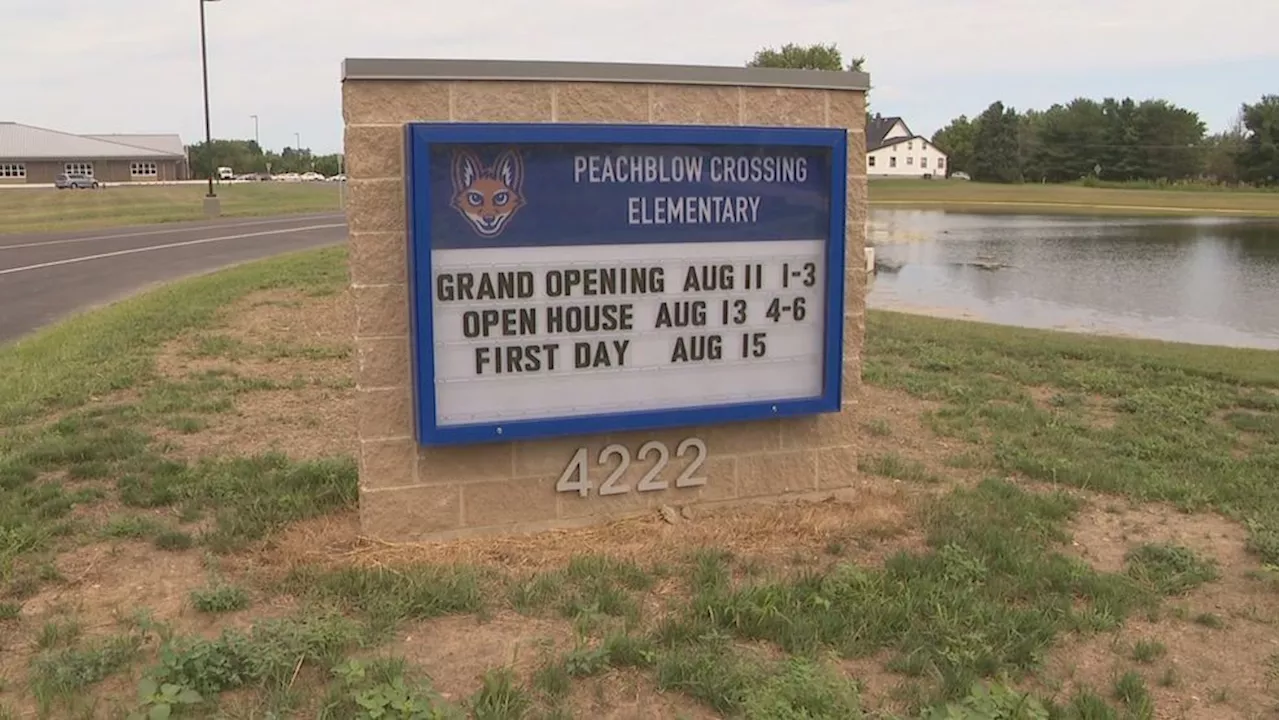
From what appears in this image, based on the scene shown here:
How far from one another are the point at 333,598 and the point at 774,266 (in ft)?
7.42

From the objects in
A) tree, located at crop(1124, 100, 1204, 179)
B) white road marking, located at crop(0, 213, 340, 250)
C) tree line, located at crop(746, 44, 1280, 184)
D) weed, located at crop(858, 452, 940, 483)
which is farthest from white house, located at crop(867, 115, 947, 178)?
weed, located at crop(858, 452, 940, 483)

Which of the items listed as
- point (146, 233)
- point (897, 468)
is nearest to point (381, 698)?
point (897, 468)

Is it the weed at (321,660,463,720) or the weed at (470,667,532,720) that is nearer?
the weed at (321,660,463,720)

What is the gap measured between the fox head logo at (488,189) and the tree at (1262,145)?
88.3 meters

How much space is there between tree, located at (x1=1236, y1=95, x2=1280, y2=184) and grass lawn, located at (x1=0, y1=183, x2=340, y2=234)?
6660 cm

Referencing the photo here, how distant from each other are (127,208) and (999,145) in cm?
8181

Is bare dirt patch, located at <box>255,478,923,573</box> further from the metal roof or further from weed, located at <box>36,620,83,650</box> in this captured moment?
the metal roof

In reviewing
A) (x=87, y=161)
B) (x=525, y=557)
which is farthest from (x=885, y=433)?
(x=87, y=161)

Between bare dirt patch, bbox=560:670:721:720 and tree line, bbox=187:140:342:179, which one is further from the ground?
tree line, bbox=187:140:342:179

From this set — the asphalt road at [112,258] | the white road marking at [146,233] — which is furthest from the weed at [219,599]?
the white road marking at [146,233]

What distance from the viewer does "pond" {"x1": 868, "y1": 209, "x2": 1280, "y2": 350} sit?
14781mm

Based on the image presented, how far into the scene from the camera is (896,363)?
9.11m

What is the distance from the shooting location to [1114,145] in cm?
9375

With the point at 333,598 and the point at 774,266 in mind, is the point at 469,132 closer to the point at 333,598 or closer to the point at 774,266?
the point at 774,266
